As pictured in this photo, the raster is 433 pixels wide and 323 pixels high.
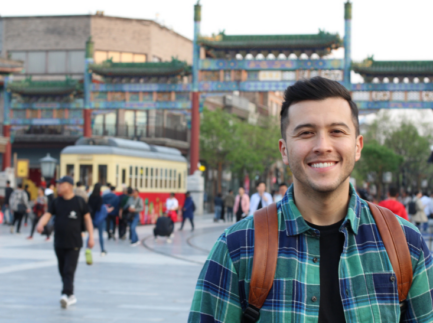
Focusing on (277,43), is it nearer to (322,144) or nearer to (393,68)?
(393,68)

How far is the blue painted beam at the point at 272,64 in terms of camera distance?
110ft

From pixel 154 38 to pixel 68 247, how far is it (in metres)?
45.7

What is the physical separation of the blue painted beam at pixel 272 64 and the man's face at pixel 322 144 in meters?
31.7

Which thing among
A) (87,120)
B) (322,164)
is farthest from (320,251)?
(87,120)

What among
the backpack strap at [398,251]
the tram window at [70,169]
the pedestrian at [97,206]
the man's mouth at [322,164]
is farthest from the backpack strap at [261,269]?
the tram window at [70,169]

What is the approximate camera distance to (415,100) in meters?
33.3

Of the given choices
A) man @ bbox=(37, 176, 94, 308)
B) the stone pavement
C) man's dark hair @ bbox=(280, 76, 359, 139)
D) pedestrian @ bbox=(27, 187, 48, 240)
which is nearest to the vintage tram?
pedestrian @ bbox=(27, 187, 48, 240)

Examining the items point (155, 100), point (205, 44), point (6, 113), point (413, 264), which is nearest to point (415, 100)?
point (205, 44)

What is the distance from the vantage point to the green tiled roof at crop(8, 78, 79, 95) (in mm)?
37750

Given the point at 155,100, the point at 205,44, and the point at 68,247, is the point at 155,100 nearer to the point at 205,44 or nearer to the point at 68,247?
the point at 205,44

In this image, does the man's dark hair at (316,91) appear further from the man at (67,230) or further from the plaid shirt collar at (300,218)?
the man at (67,230)

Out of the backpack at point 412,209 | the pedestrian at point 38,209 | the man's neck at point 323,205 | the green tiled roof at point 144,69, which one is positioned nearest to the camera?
the man's neck at point 323,205

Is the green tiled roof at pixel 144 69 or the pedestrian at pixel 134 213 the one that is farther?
the green tiled roof at pixel 144 69

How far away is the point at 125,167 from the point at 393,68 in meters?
14.6
